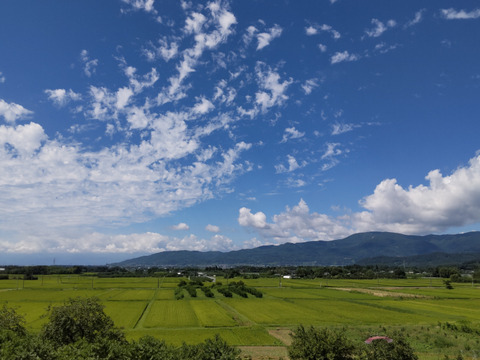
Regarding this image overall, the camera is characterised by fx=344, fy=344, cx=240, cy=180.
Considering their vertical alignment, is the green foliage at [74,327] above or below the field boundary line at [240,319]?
above

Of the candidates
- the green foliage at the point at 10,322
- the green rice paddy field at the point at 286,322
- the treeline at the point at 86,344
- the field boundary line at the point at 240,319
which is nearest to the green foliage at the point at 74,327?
the treeline at the point at 86,344

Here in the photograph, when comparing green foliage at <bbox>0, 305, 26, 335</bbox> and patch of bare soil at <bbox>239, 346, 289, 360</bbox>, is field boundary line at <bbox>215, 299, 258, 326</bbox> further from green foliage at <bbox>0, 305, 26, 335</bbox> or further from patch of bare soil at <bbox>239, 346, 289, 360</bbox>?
green foliage at <bbox>0, 305, 26, 335</bbox>

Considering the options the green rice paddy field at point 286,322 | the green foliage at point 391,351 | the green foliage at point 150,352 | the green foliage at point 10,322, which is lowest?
the green rice paddy field at point 286,322

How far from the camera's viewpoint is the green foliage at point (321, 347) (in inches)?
979

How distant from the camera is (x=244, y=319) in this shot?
182ft

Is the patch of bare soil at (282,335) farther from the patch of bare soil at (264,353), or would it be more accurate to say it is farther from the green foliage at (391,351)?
the green foliage at (391,351)

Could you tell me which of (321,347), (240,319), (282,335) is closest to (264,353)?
(282,335)

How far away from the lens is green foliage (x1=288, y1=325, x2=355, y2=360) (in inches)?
979

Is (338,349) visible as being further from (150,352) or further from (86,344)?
(86,344)

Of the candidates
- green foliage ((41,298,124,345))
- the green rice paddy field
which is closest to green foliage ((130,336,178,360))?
green foliage ((41,298,124,345))

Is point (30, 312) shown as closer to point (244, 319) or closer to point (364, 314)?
point (244, 319)

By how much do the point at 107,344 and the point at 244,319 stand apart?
131ft

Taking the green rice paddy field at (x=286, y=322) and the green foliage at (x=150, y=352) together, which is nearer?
the green foliage at (x=150, y=352)

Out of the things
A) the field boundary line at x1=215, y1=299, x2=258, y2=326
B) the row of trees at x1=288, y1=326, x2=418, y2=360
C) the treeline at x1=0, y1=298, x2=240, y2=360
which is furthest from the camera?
the field boundary line at x1=215, y1=299, x2=258, y2=326
